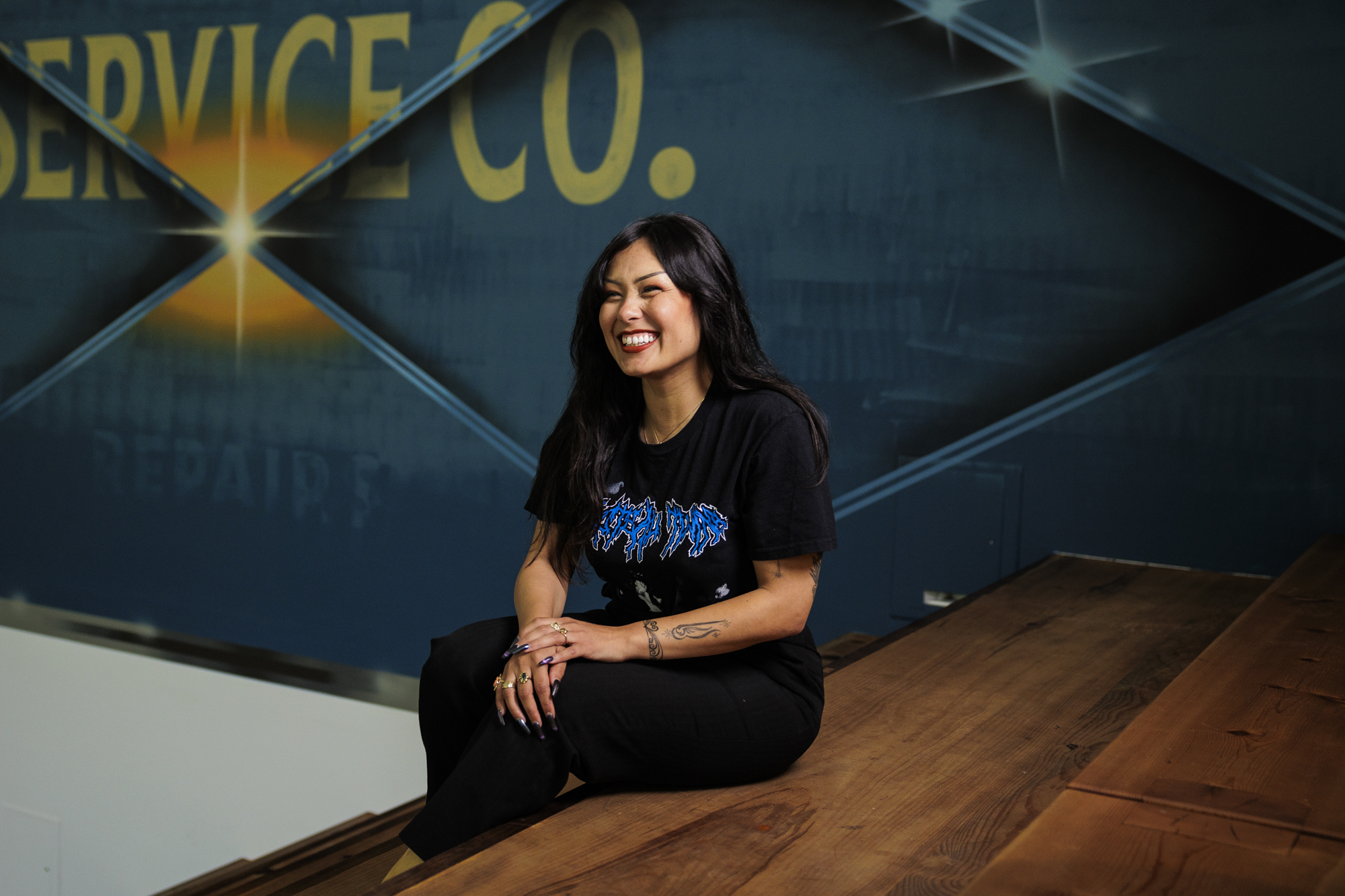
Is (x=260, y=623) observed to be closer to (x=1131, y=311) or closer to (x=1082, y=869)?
(x=1131, y=311)

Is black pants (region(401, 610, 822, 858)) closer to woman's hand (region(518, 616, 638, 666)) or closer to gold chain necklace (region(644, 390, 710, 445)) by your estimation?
woman's hand (region(518, 616, 638, 666))

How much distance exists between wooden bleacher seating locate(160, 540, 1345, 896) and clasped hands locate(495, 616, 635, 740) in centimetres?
13

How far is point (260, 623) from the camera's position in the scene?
148 inches

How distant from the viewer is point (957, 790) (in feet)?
4.70

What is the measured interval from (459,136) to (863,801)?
2.56 meters

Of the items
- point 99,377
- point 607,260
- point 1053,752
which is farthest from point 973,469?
point 99,377

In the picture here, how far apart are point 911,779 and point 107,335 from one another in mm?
3462

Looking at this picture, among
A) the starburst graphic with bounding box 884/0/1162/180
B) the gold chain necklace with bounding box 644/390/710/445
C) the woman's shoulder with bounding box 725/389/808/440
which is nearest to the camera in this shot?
the woman's shoulder with bounding box 725/389/808/440

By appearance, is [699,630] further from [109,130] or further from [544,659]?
[109,130]

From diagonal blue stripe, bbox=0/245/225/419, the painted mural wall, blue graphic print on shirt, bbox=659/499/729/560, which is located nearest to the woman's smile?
blue graphic print on shirt, bbox=659/499/729/560

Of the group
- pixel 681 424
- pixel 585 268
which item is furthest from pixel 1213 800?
pixel 585 268

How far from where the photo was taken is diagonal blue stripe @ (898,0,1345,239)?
245 centimetres

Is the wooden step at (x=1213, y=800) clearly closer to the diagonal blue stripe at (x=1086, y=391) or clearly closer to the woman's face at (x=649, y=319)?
the woman's face at (x=649, y=319)

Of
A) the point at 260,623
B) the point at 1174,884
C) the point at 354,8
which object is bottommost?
the point at 260,623
